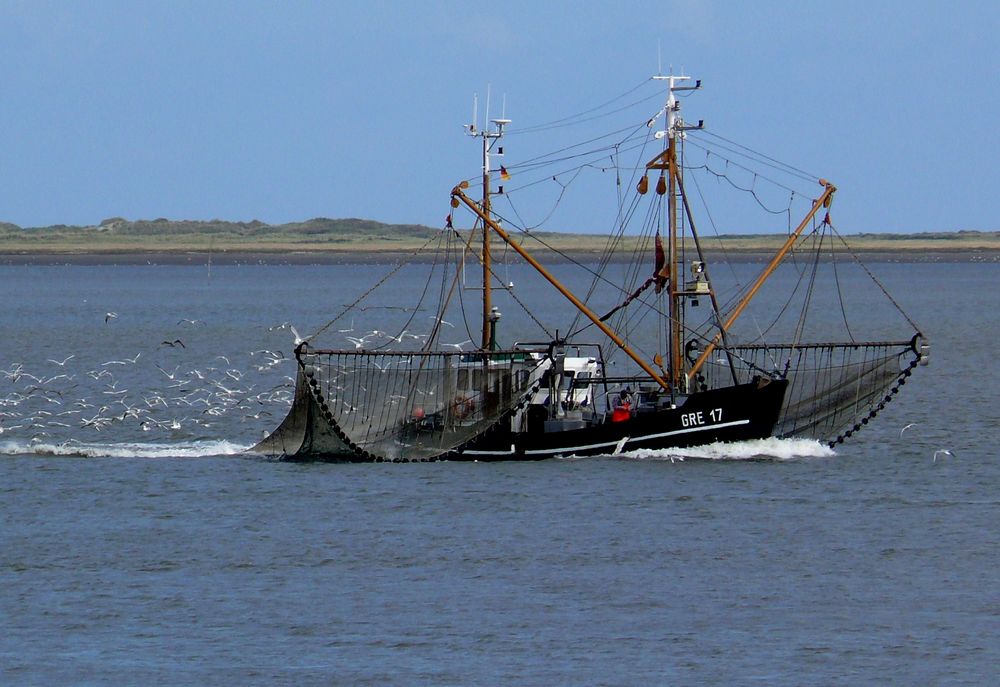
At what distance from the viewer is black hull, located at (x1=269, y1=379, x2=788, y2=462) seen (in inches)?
1972

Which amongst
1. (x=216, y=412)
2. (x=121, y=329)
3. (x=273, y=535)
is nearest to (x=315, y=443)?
(x=273, y=535)

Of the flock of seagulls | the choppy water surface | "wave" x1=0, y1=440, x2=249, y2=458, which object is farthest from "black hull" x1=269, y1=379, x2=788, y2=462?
"wave" x1=0, y1=440, x2=249, y2=458

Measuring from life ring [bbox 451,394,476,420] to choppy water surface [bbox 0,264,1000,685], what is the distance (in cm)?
148

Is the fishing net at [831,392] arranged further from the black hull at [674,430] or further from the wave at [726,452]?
the black hull at [674,430]

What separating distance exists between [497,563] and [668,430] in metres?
14.1

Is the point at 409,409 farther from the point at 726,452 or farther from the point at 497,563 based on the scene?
the point at 497,563

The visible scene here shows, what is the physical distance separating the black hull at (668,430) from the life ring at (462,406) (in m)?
0.81

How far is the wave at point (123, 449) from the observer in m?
53.5

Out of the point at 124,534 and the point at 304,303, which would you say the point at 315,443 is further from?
the point at 304,303

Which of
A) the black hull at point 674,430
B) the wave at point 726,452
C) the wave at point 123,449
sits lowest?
the wave at point 123,449

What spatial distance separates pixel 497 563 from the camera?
37.3 meters

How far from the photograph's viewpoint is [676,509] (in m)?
43.7

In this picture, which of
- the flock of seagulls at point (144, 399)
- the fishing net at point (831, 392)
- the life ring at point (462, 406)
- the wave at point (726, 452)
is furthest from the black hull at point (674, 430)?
the flock of seagulls at point (144, 399)

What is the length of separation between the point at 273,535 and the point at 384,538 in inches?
99.9
